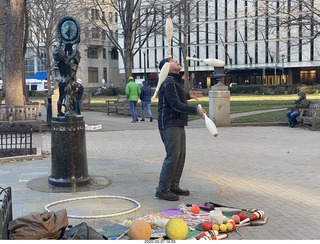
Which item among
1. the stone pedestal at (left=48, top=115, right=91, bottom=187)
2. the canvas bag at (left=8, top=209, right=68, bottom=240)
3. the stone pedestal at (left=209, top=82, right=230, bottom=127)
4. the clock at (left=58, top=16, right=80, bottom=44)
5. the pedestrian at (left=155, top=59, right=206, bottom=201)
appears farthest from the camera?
the stone pedestal at (left=209, top=82, right=230, bottom=127)

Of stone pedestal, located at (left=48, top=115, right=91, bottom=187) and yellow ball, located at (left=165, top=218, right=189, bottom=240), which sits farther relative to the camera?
stone pedestal, located at (left=48, top=115, right=91, bottom=187)

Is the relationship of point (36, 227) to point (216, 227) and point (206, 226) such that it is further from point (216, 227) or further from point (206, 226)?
point (216, 227)

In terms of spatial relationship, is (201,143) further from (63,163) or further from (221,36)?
(221,36)

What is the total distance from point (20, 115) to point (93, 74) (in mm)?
67267

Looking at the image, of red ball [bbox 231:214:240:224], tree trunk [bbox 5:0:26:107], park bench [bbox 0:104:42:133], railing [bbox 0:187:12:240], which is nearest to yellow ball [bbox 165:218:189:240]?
red ball [bbox 231:214:240:224]

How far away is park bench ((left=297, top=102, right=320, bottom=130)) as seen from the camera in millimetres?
15922

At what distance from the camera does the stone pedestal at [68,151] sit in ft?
23.1

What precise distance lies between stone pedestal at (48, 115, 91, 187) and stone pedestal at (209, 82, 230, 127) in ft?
32.5

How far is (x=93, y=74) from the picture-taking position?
8281 cm

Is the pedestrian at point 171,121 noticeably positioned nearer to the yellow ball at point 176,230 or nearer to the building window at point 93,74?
the yellow ball at point 176,230

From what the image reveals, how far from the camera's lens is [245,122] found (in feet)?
58.2

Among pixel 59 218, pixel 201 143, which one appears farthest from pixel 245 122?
pixel 59 218

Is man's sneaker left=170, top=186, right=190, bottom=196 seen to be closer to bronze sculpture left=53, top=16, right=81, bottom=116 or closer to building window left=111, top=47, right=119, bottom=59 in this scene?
bronze sculpture left=53, top=16, right=81, bottom=116

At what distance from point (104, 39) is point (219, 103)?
222 ft
